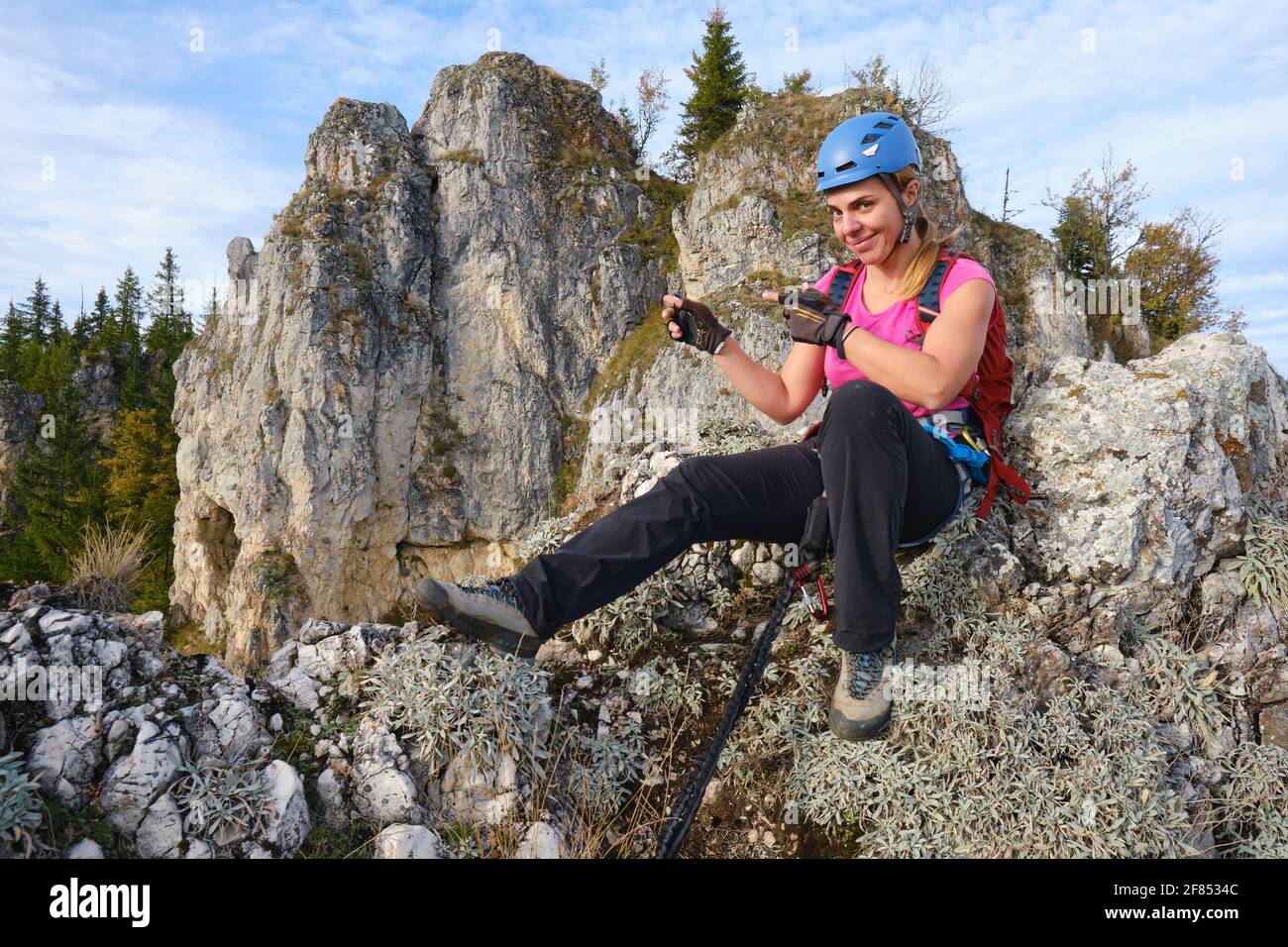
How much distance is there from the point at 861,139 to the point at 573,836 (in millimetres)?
3734

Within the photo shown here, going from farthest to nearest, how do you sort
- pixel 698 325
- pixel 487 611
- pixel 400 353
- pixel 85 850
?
pixel 400 353 < pixel 698 325 < pixel 487 611 < pixel 85 850

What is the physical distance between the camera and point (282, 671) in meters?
3.59

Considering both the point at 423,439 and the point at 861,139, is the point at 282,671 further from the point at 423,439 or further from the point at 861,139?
the point at 423,439

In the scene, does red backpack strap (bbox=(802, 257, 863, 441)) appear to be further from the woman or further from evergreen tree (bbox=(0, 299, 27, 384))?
evergreen tree (bbox=(0, 299, 27, 384))

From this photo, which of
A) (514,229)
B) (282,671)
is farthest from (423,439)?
(282,671)

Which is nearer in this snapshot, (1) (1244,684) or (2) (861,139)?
(2) (861,139)

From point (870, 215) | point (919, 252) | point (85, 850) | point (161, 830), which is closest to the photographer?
point (85, 850)

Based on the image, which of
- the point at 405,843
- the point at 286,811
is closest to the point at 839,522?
the point at 405,843

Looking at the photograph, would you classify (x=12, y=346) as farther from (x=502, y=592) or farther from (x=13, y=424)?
(x=502, y=592)

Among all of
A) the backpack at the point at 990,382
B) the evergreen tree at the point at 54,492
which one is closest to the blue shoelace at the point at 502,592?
the backpack at the point at 990,382

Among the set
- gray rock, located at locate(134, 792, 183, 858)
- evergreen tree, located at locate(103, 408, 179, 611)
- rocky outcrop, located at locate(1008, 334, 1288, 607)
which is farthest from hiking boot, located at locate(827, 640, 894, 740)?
evergreen tree, located at locate(103, 408, 179, 611)

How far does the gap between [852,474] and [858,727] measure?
3.93 ft

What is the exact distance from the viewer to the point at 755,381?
421cm
